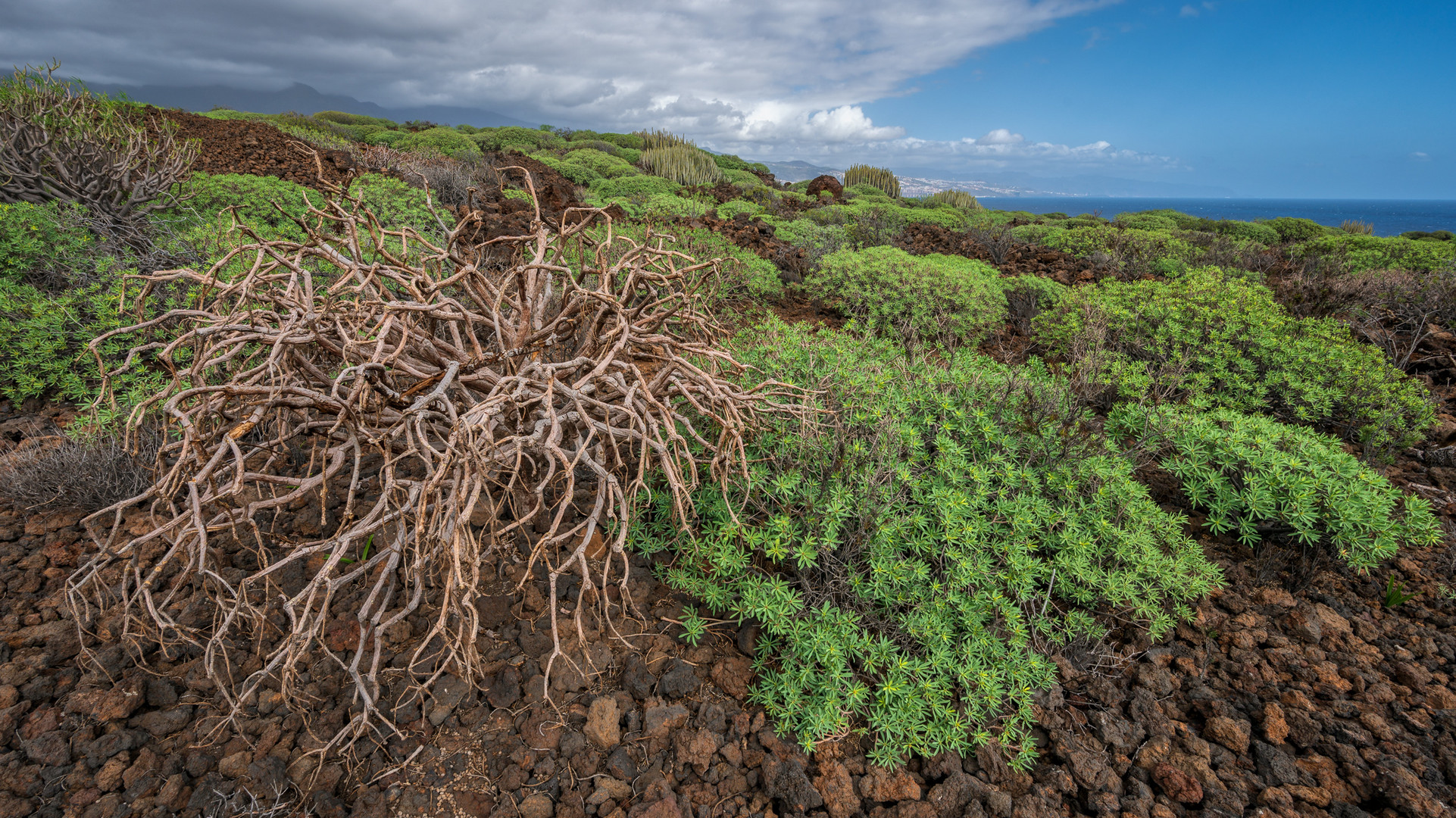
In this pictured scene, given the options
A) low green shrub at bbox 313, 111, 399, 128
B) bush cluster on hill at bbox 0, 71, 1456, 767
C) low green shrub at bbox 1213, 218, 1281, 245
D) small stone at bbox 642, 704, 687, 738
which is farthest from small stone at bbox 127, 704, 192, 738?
low green shrub at bbox 313, 111, 399, 128

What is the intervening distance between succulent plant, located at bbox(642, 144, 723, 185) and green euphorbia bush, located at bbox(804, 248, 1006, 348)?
1178 centimetres

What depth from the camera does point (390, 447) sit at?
203 centimetres

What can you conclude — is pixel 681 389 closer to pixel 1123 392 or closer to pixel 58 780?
pixel 58 780

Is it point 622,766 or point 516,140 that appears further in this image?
point 516,140

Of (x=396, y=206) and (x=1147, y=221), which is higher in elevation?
(x=1147, y=221)

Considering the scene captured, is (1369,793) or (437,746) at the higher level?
(437,746)

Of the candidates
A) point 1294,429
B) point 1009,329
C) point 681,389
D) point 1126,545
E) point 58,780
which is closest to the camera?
point 58,780

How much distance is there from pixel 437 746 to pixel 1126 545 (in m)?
2.87

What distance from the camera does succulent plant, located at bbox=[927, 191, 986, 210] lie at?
19.9 m

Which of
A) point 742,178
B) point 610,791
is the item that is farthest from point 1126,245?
Result: point 742,178

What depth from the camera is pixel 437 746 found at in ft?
6.41

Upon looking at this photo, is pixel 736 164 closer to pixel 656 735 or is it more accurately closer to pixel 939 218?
pixel 939 218

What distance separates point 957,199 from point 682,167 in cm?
975

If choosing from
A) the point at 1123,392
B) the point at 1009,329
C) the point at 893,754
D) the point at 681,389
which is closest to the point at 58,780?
the point at 681,389
